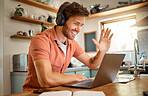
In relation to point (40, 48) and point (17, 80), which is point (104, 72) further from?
point (17, 80)

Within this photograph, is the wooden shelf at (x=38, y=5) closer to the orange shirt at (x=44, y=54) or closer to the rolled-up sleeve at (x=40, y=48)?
the orange shirt at (x=44, y=54)

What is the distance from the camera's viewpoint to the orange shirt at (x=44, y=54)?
4.17 feet

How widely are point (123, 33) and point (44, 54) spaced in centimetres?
323

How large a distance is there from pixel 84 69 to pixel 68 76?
7.72 feet

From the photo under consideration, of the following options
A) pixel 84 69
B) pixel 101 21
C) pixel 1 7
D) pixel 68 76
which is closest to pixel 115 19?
pixel 101 21

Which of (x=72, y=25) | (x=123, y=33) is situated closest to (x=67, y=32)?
(x=72, y=25)

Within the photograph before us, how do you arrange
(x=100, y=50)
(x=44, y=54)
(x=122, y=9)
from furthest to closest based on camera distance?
(x=122, y=9) → (x=100, y=50) → (x=44, y=54)

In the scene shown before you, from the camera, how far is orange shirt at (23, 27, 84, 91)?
4.17ft

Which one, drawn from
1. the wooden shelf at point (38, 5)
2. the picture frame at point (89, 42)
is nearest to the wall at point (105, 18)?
the picture frame at point (89, 42)

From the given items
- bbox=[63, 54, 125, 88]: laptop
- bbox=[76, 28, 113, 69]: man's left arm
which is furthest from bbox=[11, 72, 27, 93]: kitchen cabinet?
bbox=[63, 54, 125, 88]: laptop

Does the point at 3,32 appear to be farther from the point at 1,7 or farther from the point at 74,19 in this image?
the point at 74,19

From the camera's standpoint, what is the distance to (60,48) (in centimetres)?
151

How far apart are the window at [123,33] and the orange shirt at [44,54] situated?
272cm

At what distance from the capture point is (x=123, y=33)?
13.3ft
